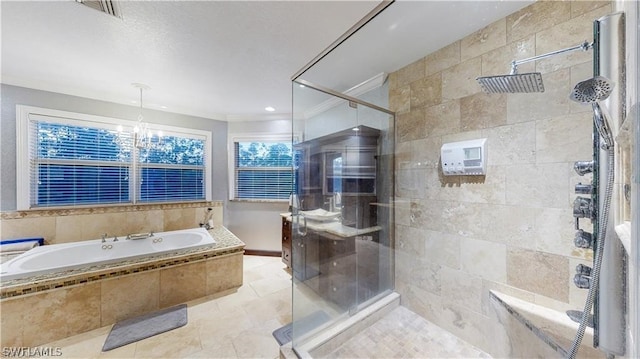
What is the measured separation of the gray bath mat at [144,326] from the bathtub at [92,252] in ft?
1.89

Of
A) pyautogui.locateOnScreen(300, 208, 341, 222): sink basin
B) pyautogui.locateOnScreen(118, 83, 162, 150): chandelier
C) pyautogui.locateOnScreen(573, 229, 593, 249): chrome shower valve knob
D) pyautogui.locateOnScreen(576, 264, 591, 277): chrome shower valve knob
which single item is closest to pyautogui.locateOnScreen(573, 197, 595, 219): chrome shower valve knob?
pyautogui.locateOnScreen(573, 229, 593, 249): chrome shower valve knob

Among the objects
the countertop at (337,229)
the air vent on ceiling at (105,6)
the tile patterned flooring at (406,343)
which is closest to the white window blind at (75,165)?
the air vent on ceiling at (105,6)

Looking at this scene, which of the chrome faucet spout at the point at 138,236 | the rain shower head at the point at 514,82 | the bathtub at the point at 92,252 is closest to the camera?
the rain shower head at the point at 514,82

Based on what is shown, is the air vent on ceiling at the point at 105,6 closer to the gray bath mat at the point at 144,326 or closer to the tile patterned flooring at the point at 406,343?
the gray bath mat at the point at 144,326

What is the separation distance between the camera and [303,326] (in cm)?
179

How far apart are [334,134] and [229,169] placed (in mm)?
2340

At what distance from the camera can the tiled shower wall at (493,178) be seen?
1188mm

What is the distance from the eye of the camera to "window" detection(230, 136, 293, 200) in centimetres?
382

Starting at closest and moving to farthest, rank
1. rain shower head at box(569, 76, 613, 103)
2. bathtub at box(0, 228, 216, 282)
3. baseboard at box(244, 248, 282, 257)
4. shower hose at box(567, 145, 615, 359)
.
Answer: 1. rain shower head at box(569, 76, 613, 103)
2. shower hose at box(567, 145, 615, 359)
3. bathtub at box(0, 228, 216, 282)
4. baseboard at box(244, 248, 282, 257)

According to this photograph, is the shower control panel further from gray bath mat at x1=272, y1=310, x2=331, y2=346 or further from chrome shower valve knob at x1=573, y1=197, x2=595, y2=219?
gray bath mat at x1=272, y1=310, x2=331, y2=346

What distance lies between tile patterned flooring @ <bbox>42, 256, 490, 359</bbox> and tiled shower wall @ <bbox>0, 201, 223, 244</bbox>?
1.39 m

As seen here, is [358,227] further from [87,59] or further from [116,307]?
[87,59]

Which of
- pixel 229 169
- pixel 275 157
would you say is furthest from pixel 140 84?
pixel 275 157

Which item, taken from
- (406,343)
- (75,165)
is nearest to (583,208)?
(406,343)
